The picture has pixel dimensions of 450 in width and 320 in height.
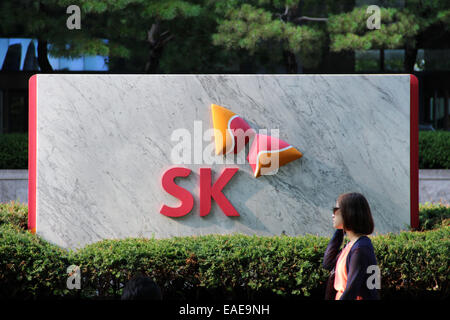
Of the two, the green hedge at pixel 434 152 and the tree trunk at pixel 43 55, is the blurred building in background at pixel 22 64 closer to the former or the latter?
the tree trunk at pixel 43 55

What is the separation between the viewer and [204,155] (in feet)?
23.4

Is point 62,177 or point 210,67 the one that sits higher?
point 210,67

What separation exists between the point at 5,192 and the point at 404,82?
861 cm

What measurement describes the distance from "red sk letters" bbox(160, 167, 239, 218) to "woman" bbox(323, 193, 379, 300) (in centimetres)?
331

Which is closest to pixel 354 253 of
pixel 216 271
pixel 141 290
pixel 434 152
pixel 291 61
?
pixel 141 290

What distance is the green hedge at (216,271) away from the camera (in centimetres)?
564

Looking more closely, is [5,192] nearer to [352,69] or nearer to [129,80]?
[129,80]

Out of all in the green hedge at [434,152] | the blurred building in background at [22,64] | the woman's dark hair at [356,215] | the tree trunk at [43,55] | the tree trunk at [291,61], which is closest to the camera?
the woman's dark hair at [356,215]

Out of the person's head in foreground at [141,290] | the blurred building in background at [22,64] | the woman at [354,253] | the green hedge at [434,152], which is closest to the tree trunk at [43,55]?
the blurred building in background at [22,64]

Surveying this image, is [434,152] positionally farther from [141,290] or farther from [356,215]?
[141,290]

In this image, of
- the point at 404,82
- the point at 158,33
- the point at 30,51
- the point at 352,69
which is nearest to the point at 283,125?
the point at 404,82

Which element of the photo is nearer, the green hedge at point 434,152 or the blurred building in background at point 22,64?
the green hedge at point 434,152

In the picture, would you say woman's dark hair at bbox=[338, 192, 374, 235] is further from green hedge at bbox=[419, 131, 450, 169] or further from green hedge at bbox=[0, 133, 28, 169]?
green hedge at bbox=[0, 133, 28, 169]
